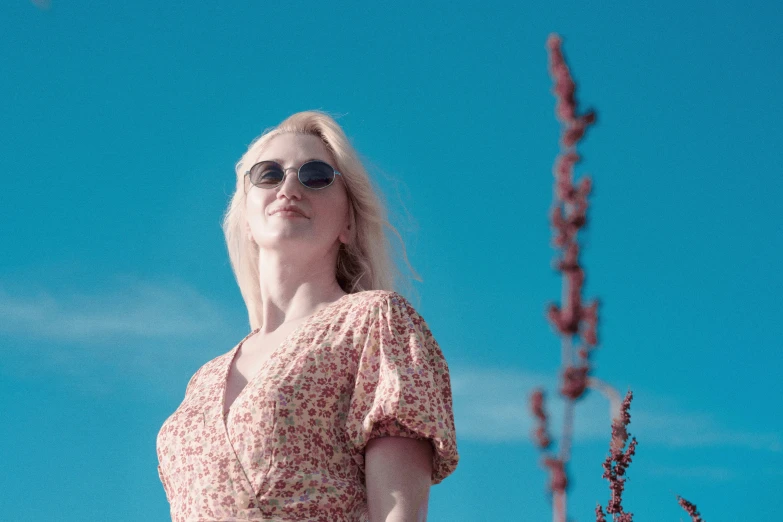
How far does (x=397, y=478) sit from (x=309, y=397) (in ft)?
1.44

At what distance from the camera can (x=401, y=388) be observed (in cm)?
304

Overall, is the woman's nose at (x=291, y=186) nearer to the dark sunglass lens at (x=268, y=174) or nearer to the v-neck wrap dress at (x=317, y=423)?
the dark sunglass lens at (x=268, y=174)

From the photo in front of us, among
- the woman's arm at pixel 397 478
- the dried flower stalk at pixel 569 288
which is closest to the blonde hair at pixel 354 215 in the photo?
the woman's arm at pixel 397 478

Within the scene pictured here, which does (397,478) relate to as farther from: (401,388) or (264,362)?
(264,362)

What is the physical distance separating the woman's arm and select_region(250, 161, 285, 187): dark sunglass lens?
4.59 feet

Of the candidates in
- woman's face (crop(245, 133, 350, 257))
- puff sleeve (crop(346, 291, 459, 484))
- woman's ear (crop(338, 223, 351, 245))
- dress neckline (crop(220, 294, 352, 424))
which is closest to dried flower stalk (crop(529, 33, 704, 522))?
puff sleeve (crop(346, 291, 459, 484))

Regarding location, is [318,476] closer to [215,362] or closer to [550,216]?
[215,362]

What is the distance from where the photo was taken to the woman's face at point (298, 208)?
394 centimetres

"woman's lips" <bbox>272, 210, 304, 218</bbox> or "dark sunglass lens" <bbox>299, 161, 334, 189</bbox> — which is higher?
"dark sunglass lens" <bbox>299, 161, 334, 189</bbox>

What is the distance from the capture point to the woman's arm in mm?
3025

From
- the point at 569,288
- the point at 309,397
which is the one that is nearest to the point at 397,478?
the point at 309,397

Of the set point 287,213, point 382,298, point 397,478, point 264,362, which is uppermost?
point 287,213

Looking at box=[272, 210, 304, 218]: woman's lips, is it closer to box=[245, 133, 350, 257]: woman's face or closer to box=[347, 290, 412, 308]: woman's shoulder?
box=[245, 133, 350, 257]: woman's face

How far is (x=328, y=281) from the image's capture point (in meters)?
4.02
